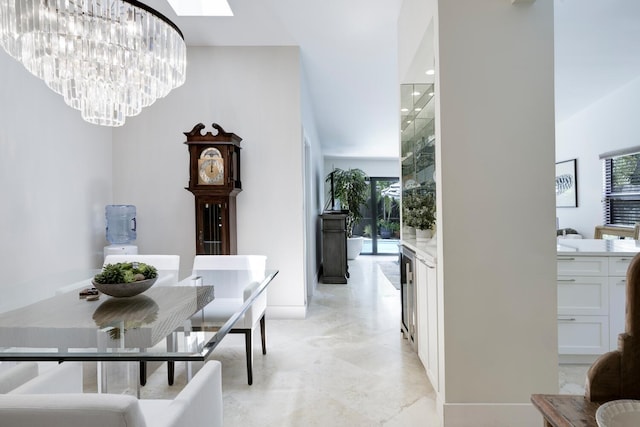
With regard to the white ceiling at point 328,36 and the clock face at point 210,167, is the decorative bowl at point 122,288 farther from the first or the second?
the white ceiling at point 328,36

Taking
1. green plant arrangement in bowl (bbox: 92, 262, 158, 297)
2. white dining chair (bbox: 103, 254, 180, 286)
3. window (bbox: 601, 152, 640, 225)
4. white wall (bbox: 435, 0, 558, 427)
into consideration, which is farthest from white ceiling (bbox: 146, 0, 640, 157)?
green plant arrangement in bowl (bbox: 92, 262, 158, 297)

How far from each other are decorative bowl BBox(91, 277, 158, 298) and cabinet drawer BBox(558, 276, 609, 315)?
2815 mm

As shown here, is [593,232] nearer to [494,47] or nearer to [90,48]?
[494,47]

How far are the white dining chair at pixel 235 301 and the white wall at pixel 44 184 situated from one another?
1.11 m

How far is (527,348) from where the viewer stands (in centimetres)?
188

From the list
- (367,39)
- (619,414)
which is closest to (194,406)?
(619,414)

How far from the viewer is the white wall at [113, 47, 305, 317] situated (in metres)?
3.88

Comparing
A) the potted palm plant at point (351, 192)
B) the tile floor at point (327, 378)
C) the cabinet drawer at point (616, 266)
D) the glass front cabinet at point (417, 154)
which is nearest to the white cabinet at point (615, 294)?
the cabinet drawer at point (616, 266)

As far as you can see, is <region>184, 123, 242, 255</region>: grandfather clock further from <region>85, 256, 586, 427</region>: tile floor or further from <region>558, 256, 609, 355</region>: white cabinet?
<region>558, 256, 609, 355</region>: white cabinet

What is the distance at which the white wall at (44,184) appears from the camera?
2604mm

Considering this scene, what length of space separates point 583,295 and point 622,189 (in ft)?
10.2

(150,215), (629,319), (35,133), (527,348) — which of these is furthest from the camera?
(150,215)

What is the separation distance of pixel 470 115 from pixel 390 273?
5.01 m

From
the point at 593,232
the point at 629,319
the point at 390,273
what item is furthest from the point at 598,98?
the point at 629,319
